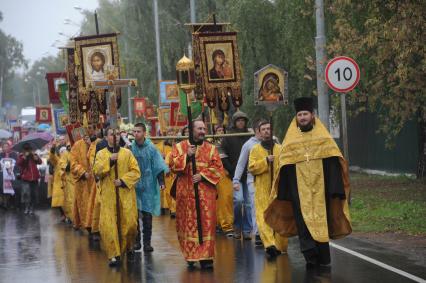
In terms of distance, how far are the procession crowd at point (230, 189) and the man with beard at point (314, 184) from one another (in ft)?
0.04

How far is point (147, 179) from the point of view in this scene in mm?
14750

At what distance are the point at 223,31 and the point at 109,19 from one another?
148 ft

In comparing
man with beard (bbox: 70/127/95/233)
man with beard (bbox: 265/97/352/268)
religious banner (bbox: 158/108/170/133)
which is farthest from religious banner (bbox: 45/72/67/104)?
man with beard (bbox: 265/97/352/268)

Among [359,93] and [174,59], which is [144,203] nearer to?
[359,93]

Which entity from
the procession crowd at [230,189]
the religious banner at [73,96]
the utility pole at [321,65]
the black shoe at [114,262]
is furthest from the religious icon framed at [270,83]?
the black shoe at [114,262]

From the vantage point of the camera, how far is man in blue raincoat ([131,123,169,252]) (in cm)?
1463

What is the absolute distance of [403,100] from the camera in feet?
73.3

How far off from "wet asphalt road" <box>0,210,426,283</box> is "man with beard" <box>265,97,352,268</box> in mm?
381

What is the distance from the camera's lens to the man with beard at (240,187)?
Answer: 51.5 feet

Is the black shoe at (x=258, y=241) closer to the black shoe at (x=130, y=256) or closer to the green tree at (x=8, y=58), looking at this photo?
the black shoe at (x=130, y=256)

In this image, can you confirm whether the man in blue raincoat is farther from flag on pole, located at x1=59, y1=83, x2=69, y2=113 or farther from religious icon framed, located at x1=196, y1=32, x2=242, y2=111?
flag on pole, located at x1=59, y1=83, x2=69, y2=113

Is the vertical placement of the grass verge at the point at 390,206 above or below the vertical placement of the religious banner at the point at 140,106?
below

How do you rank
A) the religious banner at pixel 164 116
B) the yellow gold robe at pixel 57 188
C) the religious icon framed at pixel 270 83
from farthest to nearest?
the religious banner at pixel 164 116 < the yellow gold robe at pixel 57 188 < the religious icon framed at pixel 270 83

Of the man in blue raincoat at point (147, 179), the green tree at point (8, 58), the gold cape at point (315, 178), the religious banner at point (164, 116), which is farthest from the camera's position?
the green tree at point (8, 58)
